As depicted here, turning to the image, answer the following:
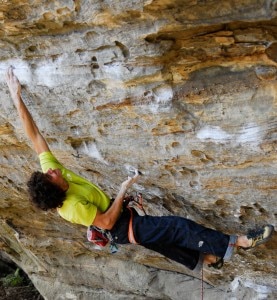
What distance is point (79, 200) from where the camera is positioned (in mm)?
4477

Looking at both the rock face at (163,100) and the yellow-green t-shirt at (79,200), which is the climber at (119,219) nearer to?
the yellow-green t-shirt at (79,200)

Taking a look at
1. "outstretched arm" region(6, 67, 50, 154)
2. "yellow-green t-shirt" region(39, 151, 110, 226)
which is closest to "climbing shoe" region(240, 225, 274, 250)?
"yellow-green t-shirt" region(39, 151, 110, 226)

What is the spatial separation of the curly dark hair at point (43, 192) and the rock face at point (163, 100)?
964 mm

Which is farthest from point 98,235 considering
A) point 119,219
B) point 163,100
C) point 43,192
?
point 163,100

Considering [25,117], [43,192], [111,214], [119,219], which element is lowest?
[119,219]

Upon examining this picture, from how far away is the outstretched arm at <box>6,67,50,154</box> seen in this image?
4.90m

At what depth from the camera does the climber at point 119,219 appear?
4496 millimetres

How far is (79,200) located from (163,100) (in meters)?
1.13

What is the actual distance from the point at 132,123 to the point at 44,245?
4.44 m

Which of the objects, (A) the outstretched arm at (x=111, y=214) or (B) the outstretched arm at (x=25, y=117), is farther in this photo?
(B) the outstretched arm at (x=25, y=117)

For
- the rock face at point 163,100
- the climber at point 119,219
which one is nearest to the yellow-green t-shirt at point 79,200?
the climber at point 119,219

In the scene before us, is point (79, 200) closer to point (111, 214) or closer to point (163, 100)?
point (111, 214)

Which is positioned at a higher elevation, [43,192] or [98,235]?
[43,192]

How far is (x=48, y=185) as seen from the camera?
4.26 meters
